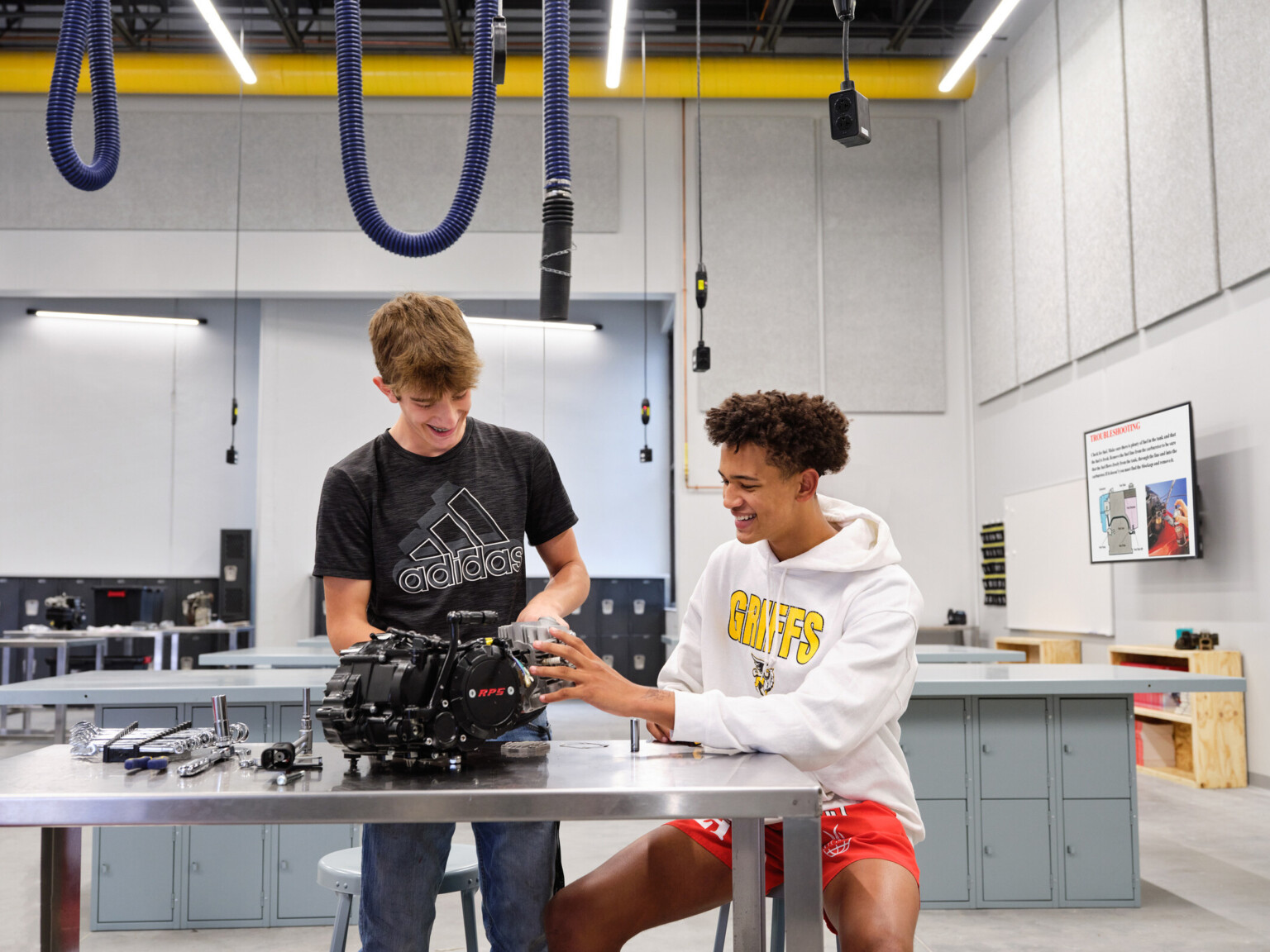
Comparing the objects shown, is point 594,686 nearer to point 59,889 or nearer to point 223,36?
point 59,889

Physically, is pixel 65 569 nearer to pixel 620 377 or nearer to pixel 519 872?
pixel 620 377

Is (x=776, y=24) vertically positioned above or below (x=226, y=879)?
above

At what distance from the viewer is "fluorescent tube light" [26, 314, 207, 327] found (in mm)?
10086

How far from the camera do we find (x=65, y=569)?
10047 mm

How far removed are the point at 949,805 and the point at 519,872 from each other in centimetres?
223

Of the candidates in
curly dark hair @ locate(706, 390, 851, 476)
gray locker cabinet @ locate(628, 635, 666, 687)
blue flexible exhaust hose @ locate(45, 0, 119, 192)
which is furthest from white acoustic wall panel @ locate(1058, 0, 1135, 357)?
blue flexible exhaust hose @ locate(45, 0, 119, 192)

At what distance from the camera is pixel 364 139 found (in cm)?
168

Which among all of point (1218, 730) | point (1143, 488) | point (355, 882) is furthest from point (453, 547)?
point (1143, 488)

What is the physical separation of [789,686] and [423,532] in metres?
0.66

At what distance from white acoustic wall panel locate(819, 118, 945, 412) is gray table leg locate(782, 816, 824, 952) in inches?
313

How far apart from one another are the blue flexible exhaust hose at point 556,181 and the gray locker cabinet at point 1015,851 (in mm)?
2553

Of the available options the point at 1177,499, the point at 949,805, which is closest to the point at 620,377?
the point at 1177,499

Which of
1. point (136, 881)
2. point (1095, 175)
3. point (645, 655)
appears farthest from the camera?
point (645, 655)

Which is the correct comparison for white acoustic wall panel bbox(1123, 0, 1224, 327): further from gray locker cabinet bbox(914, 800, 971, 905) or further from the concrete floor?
gray locker cabinet bbox(914, 800, 971, 905)
